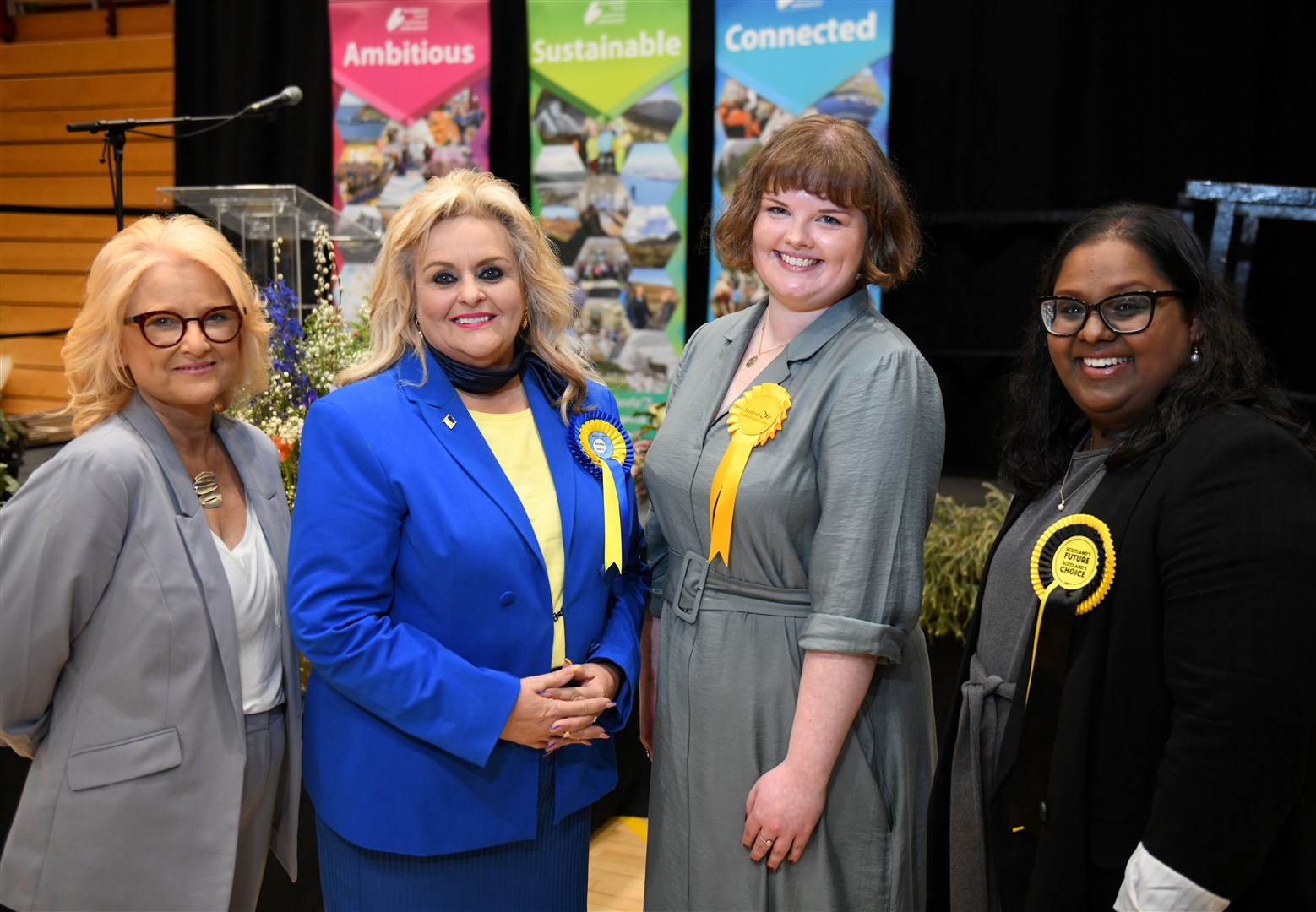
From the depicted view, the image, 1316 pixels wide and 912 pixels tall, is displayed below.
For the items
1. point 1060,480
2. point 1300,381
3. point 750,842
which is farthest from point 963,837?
point 1300,381

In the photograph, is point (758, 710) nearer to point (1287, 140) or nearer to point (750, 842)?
point (750, 842)

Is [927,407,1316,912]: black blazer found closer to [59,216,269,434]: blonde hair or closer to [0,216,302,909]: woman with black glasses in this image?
[0,216,302,909]: woman with black glasses

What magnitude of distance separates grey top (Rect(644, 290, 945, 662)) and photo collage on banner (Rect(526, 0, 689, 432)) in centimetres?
336

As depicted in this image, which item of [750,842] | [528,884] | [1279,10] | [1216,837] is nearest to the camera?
[1216,837]

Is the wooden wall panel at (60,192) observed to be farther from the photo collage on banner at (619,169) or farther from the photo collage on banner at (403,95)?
the photo collage on banner at (619,169)

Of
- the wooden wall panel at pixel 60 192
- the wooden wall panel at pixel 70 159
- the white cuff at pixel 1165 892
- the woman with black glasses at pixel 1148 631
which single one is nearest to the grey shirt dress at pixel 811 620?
the woman with black glasses at pixel 1148 631

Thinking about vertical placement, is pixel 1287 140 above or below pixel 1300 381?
above

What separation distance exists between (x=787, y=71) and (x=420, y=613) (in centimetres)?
389

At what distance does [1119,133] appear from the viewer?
486 centimetres

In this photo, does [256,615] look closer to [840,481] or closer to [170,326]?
[170,326]

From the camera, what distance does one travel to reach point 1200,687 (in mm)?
1276

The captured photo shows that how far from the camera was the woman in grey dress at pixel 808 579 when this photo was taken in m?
1.55

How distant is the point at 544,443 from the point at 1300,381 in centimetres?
431

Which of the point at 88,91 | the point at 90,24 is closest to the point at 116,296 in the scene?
the point at 88,91
